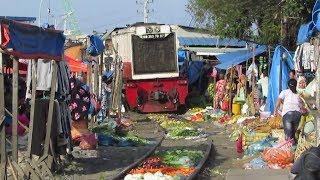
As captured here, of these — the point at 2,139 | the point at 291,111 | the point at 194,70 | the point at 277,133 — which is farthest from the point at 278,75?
the point at 194,70

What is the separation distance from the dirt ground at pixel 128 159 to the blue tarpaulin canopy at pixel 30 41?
246 centimetres

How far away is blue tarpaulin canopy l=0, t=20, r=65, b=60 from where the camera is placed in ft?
34.9

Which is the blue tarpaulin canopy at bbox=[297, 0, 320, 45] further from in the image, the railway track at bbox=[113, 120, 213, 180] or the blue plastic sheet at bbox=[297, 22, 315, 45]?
the railway track at bbox=[113, 120, 213, 180]

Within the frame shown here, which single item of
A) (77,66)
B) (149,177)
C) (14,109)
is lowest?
(149,177)

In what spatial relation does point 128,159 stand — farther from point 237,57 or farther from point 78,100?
point 237,57

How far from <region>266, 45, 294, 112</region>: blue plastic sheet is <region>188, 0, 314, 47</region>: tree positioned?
1282 mm

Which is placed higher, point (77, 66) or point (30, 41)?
point (30, 41)

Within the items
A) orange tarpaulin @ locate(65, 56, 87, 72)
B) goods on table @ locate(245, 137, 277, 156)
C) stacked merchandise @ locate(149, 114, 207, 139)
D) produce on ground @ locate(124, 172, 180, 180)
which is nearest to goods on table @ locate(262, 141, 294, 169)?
goods on table @ locate(245, 137, 277, 156)

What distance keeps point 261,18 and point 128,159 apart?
12.2 meters

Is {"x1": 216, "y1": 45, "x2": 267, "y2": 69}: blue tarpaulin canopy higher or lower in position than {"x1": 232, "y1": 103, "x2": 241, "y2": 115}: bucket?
higher

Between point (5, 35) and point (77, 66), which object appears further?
point (77, 66)

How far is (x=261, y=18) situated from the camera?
25906 mm

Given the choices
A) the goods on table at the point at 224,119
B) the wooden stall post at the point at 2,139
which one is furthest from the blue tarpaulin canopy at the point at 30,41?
the goods on table at the point at 224,119

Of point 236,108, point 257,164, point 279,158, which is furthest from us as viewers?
point 236,108
